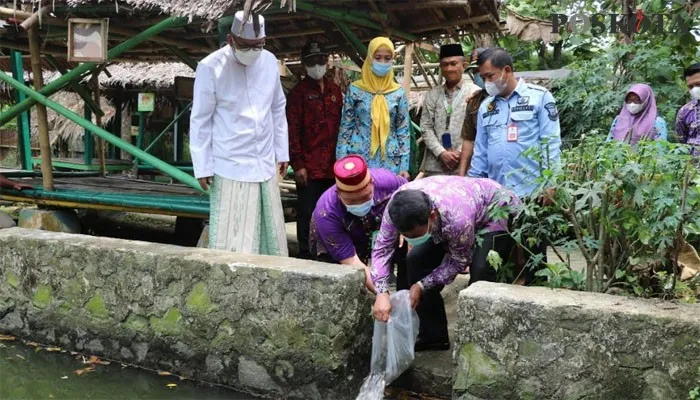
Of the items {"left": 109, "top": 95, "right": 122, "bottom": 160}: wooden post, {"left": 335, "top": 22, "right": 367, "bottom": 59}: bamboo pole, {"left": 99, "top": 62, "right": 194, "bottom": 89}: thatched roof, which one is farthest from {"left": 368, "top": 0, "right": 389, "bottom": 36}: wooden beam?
{"left": 109, "top": 95, "right": 122, "bottom": 160}: wooden post

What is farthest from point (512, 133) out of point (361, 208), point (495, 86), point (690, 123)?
point (690, 123)

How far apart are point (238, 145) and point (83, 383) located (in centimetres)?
165

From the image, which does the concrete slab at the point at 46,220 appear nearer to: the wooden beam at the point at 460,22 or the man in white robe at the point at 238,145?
the man in white robe at the point at 238,145

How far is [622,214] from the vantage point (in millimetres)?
3035

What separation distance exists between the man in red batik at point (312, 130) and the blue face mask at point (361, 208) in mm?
1349

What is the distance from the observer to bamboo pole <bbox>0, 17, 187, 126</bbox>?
209 inches

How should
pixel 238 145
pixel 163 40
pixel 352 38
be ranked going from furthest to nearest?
1. pixel 163 40
2. pixel 352 38
3. pixel 238 145

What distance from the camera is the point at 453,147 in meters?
5.06

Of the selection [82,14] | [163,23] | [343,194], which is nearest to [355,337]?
[343,194]

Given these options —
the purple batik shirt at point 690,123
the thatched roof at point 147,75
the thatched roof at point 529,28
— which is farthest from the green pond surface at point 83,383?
the thatched roof at point 147,75

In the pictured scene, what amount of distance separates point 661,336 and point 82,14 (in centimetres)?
505

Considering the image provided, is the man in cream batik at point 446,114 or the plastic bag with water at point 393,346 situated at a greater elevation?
the man in cream batik at point 446,114

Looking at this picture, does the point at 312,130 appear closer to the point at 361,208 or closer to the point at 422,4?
the point at 422,4

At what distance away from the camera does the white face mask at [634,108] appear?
532 centimetres
